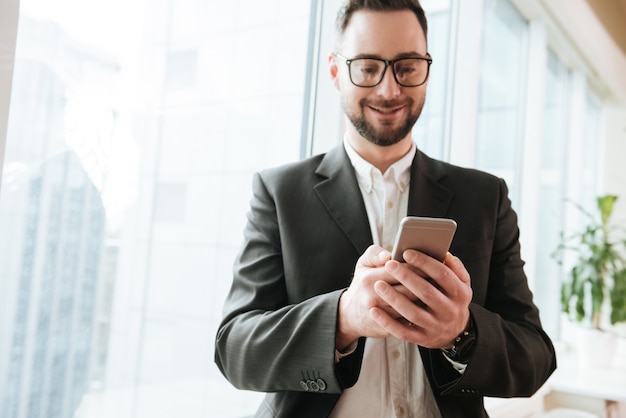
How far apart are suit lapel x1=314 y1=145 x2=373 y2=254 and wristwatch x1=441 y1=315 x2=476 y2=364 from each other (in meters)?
0.28

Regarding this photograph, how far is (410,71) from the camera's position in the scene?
4.60ft

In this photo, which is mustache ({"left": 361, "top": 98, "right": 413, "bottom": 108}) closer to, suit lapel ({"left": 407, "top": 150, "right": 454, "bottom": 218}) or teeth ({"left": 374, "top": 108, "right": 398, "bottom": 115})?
teeth ({"left": 374, "top": 108, "right": 398, "bottom": 115})

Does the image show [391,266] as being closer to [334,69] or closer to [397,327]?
[397,327]

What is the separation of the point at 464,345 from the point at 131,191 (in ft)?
2.83

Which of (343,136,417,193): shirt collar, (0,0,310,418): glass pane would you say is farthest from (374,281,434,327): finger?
(0,0,310,418): glass pane

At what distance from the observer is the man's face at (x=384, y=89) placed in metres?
1.38

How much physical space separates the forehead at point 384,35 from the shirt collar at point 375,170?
0.83 feet

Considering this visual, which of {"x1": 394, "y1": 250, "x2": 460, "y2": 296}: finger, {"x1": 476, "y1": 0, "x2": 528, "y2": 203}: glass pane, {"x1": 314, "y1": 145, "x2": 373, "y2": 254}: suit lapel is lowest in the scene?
{"x1": 394, "y1": 250, "x2": 460, "y2": 296}: finger

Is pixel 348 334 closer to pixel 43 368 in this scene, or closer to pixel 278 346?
pixel 278 346

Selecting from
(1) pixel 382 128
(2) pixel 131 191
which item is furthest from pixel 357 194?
(2) pixel 131 191

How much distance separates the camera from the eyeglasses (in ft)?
4.57

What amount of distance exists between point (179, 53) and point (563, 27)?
130 inches

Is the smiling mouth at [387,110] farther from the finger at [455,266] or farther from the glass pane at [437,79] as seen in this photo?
the glass pane at [437,79]

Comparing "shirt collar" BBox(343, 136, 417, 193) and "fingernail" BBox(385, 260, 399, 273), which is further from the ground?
"shirt collar" BBox(343, 136, 417, 193)
